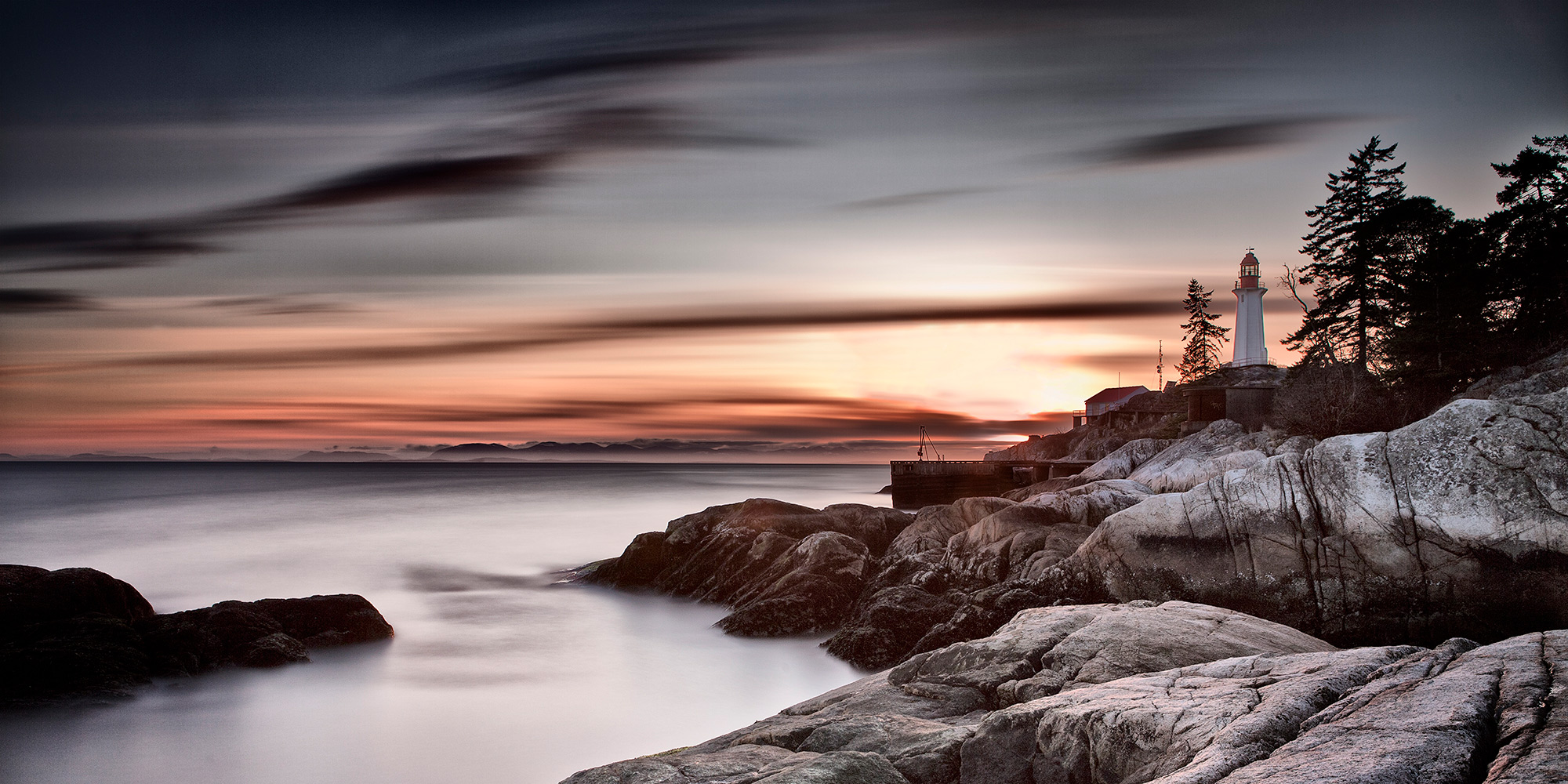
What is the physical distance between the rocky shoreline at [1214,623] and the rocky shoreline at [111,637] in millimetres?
8269

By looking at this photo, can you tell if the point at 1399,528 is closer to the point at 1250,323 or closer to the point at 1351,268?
the point at 1351,268

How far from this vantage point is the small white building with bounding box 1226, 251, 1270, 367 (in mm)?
64188

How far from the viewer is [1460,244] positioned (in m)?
27.9

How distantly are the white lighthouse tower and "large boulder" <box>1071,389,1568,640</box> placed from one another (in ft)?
193

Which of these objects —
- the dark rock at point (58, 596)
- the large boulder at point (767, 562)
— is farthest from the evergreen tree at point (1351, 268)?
the dark rock at point (58, 596)

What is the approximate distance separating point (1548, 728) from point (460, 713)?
44.1 feet

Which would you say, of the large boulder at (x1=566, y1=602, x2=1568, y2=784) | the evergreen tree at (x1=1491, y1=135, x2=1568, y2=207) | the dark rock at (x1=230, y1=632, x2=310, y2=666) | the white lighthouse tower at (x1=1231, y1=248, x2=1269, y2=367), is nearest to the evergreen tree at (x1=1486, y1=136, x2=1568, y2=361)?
the evergreen tree at (x1=1491, y1=135, x2=1568, y2=207)

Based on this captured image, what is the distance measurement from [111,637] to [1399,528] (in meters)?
19.0

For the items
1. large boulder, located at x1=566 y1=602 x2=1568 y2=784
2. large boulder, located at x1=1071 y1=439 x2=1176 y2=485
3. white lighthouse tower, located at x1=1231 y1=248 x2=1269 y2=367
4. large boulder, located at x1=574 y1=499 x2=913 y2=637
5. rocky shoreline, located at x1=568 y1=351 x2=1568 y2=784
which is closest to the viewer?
large boulder, located at x1=566 y1=602 x2=1568 y2=784

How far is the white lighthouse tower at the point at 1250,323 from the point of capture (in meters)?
64.2

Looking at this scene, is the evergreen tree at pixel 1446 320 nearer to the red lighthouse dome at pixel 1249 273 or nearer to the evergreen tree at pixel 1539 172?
the evergreen tree at pixel 1539 172

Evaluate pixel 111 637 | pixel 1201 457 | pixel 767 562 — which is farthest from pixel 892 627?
pixel 1201 457

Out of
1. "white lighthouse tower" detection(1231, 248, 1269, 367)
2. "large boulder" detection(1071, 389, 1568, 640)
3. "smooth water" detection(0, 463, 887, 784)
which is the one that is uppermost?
"white lighthouse tower" detection(1231, 248, 1269, 367)

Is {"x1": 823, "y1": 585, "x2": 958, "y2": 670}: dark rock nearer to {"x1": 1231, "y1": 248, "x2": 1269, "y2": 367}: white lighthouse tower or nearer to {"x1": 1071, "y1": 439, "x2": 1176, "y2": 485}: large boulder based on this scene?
{"x1": 1071, "y1": 439, "x2": 1176, "y2": 485}: large boulder
